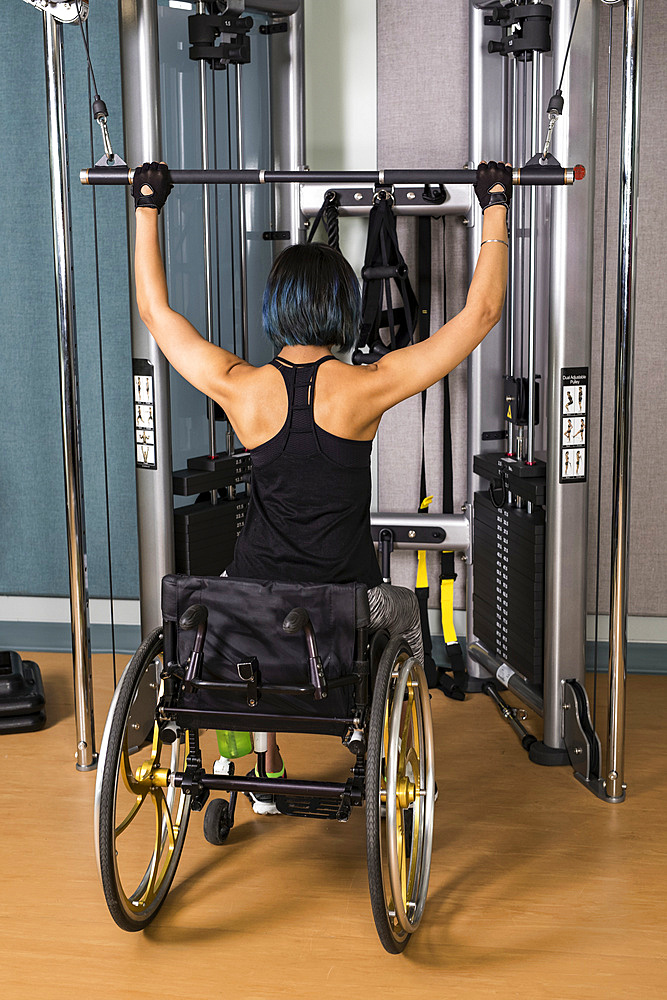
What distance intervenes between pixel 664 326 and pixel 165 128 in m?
1.86

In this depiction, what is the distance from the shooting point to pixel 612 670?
2.78 metres

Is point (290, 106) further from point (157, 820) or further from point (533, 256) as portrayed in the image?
point (157, 820)

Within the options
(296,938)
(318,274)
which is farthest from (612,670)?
(318,274)

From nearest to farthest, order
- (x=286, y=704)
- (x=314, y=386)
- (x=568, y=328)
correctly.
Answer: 1. (x=286, y=704)
2. (x=314, y=386)
3. (x=568, y=328)

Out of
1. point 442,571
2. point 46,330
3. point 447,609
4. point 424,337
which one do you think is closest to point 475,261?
point 424,337

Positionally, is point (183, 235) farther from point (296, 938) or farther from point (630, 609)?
point (296, 938)

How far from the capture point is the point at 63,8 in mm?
2619

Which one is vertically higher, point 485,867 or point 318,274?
point 318,274

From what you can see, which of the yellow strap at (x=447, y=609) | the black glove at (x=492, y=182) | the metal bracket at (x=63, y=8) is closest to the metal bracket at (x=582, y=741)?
the yellow strap at (x=447, y=609)

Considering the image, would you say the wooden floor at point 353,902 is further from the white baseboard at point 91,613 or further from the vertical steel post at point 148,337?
the white baseboard at point 91,613

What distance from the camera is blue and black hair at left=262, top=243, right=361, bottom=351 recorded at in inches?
90.0

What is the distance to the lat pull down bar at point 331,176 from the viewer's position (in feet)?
7.74

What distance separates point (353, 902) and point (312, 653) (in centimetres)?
75

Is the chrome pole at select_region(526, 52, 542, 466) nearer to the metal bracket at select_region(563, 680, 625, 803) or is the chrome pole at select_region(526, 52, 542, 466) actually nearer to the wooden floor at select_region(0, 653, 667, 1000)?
the metal bracket at select_region(563, 680, 625, 803)
